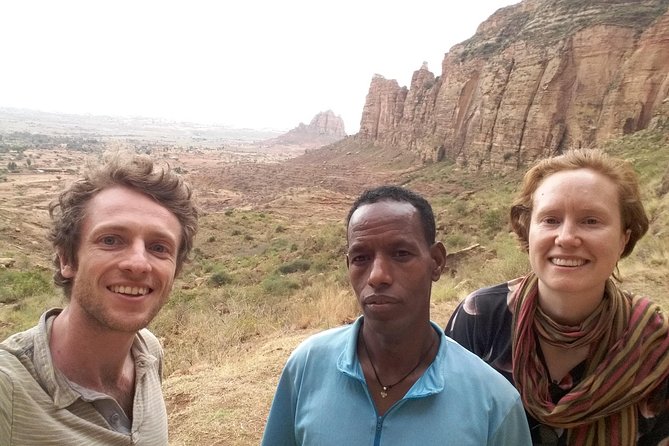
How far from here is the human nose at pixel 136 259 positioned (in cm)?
180

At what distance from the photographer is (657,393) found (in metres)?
1.85

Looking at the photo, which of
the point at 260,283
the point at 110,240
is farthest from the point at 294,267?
the point at 110,240

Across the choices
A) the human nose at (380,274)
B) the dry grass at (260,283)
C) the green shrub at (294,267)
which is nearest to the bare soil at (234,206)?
the dry grass at (260,283)

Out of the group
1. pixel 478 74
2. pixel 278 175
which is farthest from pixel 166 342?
pixel 278 175

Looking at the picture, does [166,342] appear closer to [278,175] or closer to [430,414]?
[430,414]

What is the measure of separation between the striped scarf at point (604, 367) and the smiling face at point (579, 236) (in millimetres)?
125

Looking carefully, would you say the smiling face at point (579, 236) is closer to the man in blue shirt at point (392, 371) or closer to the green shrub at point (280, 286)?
the man in blue shirt at point (392, 371)

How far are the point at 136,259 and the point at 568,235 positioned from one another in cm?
179

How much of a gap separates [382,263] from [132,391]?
1.35 meters

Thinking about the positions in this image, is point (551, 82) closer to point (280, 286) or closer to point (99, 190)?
point (280, 286)

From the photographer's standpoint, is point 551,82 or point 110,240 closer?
point 110,240

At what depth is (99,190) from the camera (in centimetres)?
202

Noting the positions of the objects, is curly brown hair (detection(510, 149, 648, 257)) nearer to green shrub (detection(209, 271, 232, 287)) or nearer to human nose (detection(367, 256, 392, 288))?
human nose (detection(367, 256, 392, 288))

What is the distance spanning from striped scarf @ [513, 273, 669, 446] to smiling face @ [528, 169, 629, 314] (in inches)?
4.9
